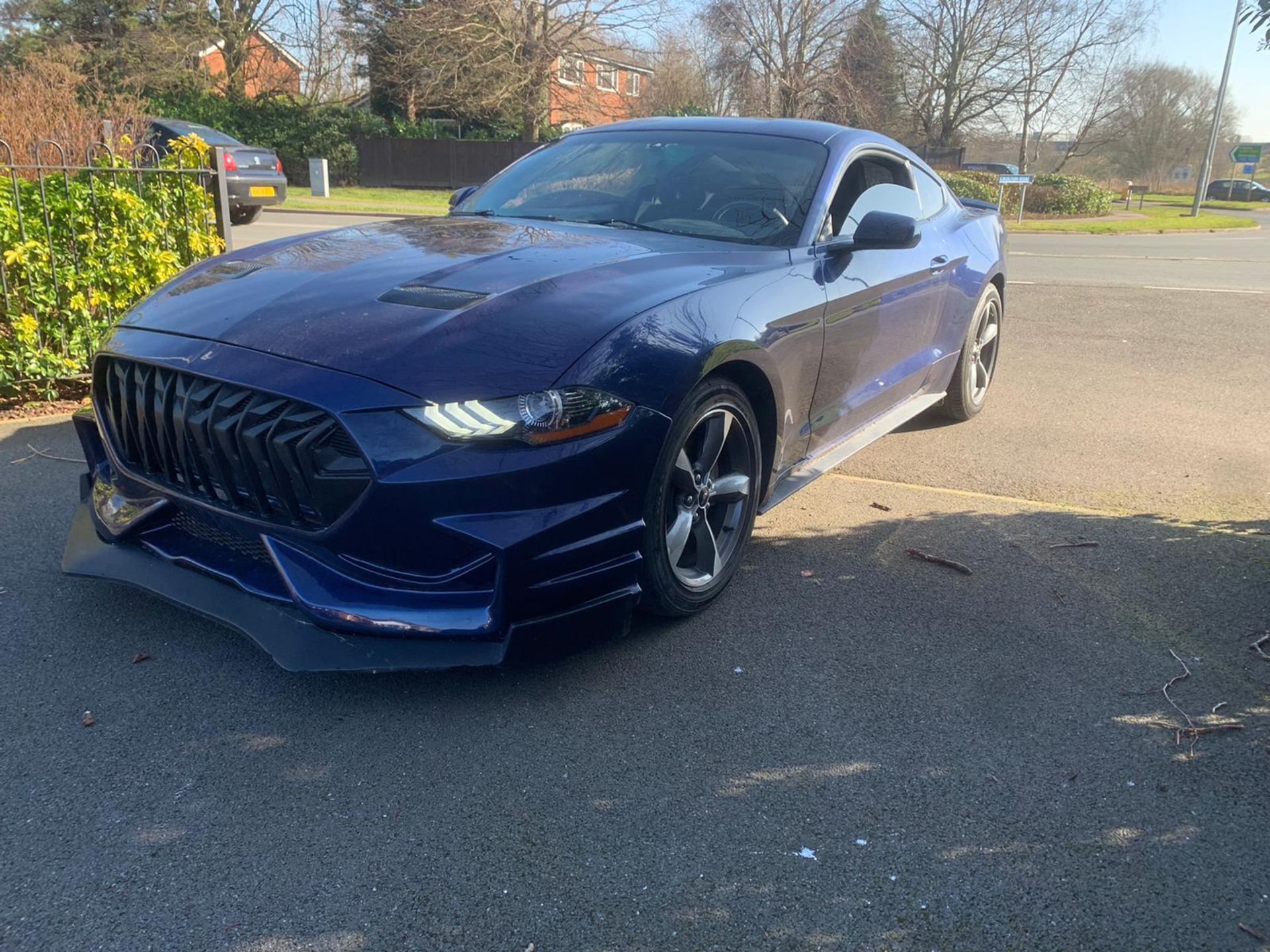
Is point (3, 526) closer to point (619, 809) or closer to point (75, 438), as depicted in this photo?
point (75, 438)

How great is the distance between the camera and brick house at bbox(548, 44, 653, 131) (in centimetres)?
3095

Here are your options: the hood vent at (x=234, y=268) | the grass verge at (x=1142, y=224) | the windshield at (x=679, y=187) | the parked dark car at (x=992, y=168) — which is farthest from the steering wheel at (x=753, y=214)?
the parked dark car at (x=992, y=168)

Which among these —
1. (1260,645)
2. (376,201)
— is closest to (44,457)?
(1260,645)

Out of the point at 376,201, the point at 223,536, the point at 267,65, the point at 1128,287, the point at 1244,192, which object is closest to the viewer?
the point at 223,536

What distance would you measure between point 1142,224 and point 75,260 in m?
30.6

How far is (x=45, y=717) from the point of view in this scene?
2.82m

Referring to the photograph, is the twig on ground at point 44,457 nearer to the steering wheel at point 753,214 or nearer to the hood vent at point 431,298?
the hood vent at point 431,298

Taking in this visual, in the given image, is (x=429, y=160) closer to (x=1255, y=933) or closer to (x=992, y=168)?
(x=992, y=168)

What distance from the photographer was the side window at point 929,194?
5422mm

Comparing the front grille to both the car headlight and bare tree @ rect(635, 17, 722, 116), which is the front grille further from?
bare tree @ rect(635, 17, 722, 116)

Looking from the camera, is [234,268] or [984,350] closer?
[234,268]

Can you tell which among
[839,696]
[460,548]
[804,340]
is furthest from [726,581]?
[460,548]

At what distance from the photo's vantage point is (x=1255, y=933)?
2.19m

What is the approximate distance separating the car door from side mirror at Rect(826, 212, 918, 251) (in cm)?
7
